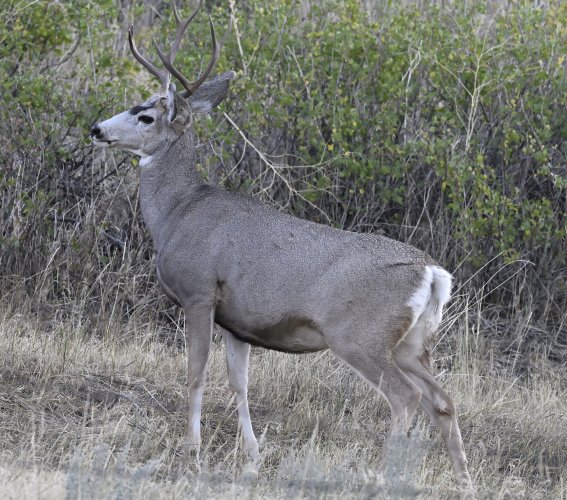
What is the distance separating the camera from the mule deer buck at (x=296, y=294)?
6430 millimetres

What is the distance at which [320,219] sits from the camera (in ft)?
34.2

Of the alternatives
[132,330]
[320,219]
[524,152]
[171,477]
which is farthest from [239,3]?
[171,477]

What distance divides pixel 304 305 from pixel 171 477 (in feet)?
4.15

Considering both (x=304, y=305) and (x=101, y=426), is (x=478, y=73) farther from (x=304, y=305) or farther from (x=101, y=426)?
(x=101, y=426)

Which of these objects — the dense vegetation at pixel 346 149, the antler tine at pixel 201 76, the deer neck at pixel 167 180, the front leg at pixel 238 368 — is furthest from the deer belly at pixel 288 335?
the dense vegetation at pixel 346 149

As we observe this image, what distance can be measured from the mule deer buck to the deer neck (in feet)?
0.07

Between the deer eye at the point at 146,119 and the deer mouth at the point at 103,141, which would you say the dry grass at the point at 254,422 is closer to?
the deer mouth at the point at 103,141

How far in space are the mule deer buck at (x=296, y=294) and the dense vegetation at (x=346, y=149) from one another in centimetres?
246

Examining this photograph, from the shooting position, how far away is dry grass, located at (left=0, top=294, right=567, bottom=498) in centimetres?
534

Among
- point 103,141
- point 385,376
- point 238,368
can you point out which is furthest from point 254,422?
point 103,141

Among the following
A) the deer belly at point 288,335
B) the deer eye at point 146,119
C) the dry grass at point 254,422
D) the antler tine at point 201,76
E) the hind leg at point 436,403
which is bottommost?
the dry grass at point 254,422

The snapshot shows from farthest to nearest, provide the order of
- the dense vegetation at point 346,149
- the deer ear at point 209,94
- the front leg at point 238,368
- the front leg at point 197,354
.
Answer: the dense vegetation at point 346,149 → the deer ear at point 209,94 → the front leg at point 238,368 → the front leg at point 197,354

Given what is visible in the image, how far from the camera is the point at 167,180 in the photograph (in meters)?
7.59

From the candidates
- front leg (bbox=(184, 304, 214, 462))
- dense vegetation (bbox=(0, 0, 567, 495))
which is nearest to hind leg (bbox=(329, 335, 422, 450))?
front leg (bbox=(184, 304, 214, 462))
